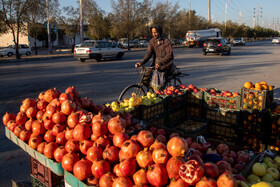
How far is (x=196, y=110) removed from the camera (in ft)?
17.6

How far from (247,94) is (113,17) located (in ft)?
129

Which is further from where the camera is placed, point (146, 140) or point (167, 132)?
point (167, 132)

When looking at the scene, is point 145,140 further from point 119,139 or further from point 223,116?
point 223,116

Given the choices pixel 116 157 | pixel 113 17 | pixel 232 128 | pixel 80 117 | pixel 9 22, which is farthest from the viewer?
pixel 113 17

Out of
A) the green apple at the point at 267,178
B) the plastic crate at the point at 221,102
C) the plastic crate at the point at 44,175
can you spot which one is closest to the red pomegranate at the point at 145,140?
the green apple at the point at 267,178

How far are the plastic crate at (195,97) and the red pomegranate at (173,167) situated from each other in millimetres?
3352

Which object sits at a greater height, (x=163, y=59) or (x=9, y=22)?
(x=9, y=22)

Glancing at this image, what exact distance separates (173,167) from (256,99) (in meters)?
3.12

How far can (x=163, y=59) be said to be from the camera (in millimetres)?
6379

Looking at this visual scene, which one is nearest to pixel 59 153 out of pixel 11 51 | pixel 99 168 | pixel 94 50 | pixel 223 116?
pixel 99 168

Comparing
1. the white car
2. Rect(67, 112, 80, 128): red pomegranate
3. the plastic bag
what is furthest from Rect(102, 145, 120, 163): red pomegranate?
the white car

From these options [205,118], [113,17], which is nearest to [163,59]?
[205,118]

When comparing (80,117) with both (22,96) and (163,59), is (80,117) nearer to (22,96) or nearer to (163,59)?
(163,59)

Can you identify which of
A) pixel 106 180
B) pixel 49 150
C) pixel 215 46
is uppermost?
pixel 215 46
